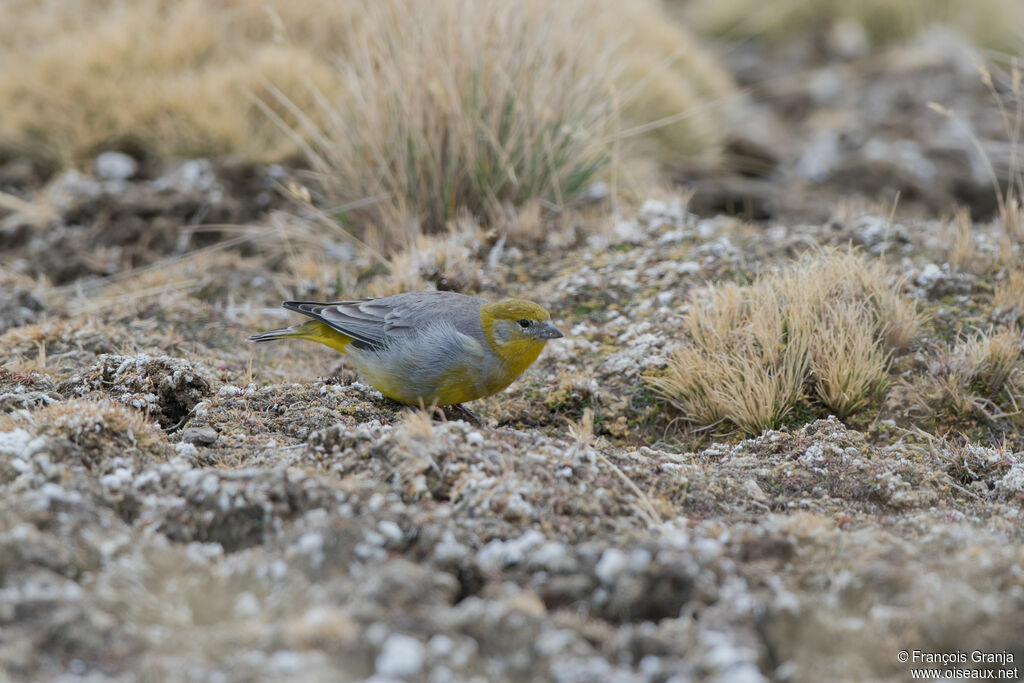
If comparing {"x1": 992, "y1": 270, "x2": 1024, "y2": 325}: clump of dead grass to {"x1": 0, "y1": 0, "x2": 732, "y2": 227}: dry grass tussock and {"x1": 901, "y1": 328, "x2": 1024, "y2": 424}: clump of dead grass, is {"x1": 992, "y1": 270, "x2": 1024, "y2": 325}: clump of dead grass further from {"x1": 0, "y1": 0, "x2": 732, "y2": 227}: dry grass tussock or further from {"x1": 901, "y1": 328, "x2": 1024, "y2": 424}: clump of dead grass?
{"x1": 0, "y1": 0, "x2": 732, "y2": 227}: dry grass tussock

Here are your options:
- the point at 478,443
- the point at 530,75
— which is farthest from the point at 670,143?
the point at 478,443

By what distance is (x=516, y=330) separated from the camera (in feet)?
13.8

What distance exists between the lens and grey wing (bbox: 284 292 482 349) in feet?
14.1

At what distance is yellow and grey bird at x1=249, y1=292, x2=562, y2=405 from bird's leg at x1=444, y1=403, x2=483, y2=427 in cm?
15

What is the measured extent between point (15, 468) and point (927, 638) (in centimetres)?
270

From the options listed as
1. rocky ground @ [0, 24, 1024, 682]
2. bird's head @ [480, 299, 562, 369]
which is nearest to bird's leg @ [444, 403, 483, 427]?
rocky ground @ [0, 24, 1024, 682]

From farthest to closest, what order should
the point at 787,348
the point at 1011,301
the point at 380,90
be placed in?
1. the point at 380,90
2. the point at 1011,301
3. the point at 787,348

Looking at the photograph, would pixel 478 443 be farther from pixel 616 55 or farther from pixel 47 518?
pixel 616 55

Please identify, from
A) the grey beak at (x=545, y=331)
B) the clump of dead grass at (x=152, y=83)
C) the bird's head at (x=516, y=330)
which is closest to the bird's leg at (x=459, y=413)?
the bird's head at (x=516, y=330)

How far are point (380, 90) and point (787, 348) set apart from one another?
3.19 meters

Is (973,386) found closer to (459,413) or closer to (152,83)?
(459,413)

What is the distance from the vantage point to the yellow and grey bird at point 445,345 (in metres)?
4.15

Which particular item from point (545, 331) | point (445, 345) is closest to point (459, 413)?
point (445, 345)

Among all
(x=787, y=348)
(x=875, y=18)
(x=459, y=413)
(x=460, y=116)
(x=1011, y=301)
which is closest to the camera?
(x=787, y=348)
